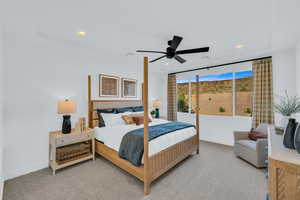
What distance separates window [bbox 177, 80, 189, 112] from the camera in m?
5.36

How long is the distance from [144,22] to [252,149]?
3.22 meters

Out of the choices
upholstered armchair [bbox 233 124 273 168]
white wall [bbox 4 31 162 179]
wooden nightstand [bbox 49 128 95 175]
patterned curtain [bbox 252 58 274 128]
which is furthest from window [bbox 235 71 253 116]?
white wall [bbox 4 31 162 179]

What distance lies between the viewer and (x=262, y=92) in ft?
11.4

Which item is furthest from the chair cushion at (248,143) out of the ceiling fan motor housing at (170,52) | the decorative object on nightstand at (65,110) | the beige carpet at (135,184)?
the decorative object on nightstand at (65,110)

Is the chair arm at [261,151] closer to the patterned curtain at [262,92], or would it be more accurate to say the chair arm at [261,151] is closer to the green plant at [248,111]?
the patterned curtain at [262,92]

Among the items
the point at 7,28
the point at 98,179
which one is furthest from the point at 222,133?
the point at 7,28

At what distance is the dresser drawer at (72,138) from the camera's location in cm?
254

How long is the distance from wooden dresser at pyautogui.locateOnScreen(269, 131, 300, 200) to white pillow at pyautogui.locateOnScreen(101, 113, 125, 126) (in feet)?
9.60

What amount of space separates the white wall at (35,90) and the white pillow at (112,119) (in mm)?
583

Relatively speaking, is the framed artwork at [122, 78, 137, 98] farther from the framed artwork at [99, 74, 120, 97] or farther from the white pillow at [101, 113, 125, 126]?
the white pillow at [101, 113, 125, 126]

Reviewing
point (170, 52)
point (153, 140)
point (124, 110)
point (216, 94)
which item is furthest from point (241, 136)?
point (124, 110)

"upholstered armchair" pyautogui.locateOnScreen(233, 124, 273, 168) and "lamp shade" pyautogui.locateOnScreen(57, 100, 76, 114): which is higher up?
"lamp shade" pyautogui.locateOnScreen(57, 100, 76, 114)

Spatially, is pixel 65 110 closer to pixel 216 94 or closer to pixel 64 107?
pixel 64 107

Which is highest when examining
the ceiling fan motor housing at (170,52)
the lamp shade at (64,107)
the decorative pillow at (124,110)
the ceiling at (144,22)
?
the ceiling at (144,22)
